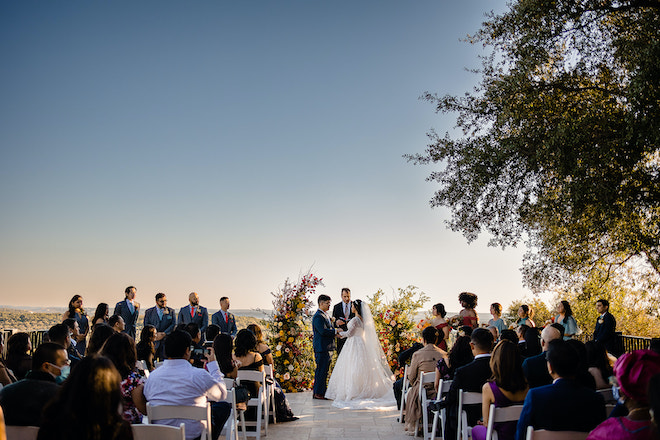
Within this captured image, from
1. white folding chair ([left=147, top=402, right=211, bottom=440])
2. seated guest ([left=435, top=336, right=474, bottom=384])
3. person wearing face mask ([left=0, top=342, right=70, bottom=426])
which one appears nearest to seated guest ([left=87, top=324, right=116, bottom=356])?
white folding chair ([left=147, top=402, right=211, bottom=440])

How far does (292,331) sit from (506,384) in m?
7.18

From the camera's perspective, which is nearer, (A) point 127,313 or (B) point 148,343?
(B) point 148,343

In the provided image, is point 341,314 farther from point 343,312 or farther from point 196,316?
point 196,316

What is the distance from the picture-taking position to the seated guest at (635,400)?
251 cm

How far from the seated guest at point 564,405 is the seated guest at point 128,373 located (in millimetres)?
2955

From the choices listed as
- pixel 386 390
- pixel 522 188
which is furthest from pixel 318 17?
pixel 386 390

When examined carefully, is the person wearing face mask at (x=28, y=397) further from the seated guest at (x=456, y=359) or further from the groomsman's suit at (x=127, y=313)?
the groomsman's suit at (x=127, y=313)

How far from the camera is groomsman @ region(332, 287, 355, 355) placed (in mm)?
10359

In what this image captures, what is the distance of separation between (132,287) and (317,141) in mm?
8642

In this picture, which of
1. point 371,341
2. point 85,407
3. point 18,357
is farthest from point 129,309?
point 85,407

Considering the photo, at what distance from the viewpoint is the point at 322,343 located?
988cm

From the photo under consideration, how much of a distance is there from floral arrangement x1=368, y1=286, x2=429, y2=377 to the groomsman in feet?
5.22

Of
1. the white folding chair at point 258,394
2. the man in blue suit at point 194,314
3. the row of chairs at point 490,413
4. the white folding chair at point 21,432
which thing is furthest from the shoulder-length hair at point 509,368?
the man in blue suit at point 194,314

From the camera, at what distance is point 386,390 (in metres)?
9.84
